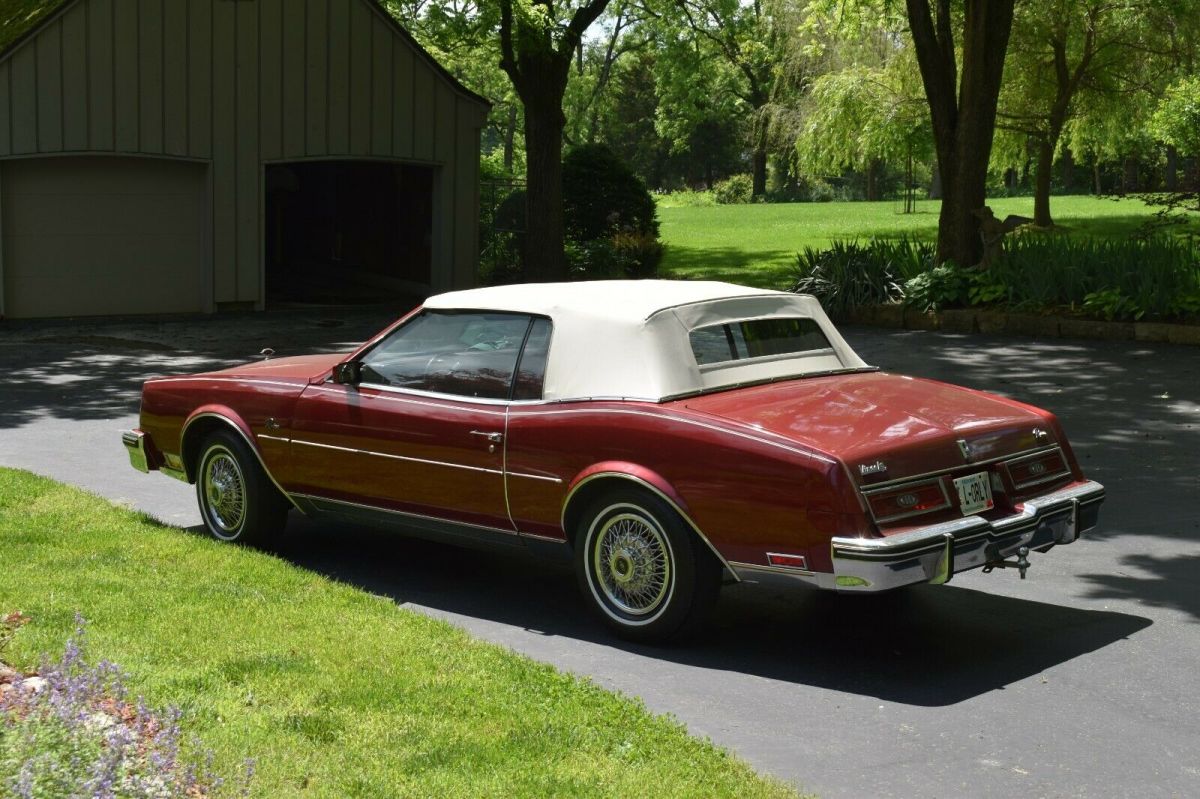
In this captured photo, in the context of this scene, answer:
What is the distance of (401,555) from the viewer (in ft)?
27.3

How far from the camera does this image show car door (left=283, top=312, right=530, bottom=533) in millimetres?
7012

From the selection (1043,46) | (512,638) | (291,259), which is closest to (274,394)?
(512,638)

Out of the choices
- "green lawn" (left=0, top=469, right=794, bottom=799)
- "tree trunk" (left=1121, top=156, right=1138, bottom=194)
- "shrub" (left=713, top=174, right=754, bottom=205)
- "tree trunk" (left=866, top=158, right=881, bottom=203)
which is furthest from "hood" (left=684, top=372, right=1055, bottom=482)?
"shrub" (left=713, top=174, right=754, bottom=205)

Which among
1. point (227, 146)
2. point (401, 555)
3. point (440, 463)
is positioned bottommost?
point (401, 555)

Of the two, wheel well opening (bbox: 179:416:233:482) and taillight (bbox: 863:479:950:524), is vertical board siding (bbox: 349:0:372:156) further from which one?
taillight (bbox: 863:479:950:524)

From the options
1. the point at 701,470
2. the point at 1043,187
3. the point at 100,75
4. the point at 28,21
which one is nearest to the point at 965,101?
the point at 100,75

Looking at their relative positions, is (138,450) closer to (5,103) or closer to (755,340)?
(755,340)

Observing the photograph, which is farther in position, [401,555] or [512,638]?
[401,555]

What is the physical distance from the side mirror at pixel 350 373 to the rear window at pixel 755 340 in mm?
1864

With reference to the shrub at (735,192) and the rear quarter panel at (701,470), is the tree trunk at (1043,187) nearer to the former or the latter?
the rear quarter panel at (701,470)

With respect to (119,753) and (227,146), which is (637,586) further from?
(227,146)

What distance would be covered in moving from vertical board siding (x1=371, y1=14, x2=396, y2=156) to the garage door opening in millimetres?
2056

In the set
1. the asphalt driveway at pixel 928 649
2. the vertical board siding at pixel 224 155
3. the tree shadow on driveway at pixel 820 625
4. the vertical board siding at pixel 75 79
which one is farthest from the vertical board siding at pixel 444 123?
the tree shadow on driveway at pixel 820 625

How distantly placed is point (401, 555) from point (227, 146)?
640 inches
